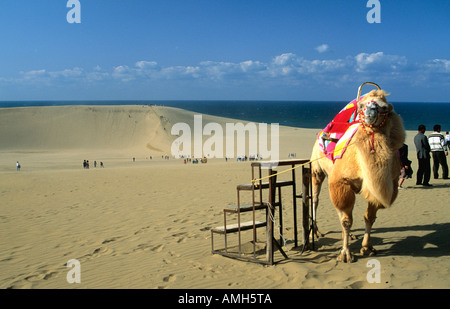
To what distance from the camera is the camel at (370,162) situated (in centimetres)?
618

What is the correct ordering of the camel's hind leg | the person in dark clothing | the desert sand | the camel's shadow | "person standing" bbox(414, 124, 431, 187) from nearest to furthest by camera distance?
the desert sand < the camel's hind leg < the camel's shadow < the person in dark clothing < "person standing" bbox(414, 124, 431, 187)

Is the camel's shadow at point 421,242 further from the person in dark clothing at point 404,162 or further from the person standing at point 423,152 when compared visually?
the person standing at point 423,152

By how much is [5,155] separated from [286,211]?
51559 mm

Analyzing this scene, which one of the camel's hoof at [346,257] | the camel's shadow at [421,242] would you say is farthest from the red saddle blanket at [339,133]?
the camel's shadow at [421,242]

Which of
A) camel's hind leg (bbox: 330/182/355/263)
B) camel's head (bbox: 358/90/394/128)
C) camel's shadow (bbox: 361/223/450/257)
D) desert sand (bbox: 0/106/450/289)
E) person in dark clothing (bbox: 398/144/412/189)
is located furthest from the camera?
person in dark clothing (bbox: 398/144/412/189)

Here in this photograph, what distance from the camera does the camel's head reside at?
6168 millimetres

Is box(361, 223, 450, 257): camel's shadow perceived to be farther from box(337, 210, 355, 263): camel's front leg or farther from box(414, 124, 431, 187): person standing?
box(414, 124, 431, 187): person standing

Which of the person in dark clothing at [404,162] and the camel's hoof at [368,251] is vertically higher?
the person in dark clothing at [404,162]

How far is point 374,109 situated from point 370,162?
841 millimetres

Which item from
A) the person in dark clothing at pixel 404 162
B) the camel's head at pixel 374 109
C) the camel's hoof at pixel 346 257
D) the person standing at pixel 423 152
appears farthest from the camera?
the person standing at pixel 423 152

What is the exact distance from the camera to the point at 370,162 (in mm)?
6211

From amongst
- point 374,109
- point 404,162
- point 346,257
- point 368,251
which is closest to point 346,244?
point 346,257

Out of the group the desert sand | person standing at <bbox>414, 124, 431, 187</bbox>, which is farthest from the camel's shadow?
person standing at <bbox>414, 124, 431, 187</bbox>

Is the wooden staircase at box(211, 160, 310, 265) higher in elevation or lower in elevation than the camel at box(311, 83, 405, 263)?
lower
